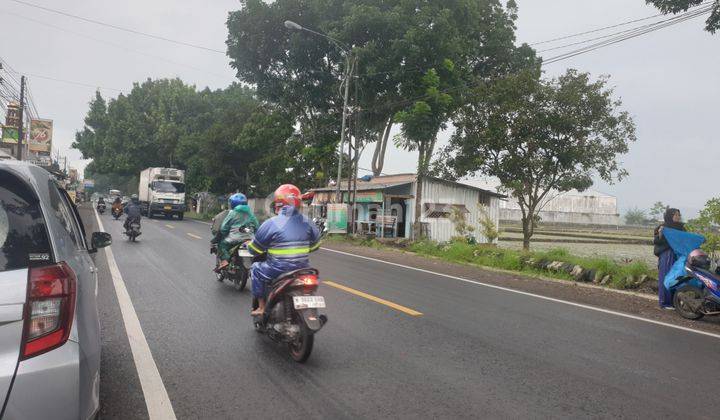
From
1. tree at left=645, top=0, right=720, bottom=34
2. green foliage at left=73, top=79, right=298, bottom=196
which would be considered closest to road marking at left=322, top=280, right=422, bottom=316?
tree at left=645, top=0, right=720, bottom=34

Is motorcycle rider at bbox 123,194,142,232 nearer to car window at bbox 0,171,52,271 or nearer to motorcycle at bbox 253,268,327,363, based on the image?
motorcycle at bbox 253,268,327,363

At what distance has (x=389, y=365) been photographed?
15.3 feet

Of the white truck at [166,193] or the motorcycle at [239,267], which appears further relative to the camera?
the white truck at [166,193]

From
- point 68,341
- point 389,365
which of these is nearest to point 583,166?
point 389,365

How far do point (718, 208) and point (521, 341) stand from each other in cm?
575

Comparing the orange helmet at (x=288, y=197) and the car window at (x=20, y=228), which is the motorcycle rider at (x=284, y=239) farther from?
the car window at (x=20, y=228)

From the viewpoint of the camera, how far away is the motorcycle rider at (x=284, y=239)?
4.98 metres

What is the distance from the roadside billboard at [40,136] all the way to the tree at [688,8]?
47.6m

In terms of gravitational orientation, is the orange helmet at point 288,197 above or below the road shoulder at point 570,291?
above

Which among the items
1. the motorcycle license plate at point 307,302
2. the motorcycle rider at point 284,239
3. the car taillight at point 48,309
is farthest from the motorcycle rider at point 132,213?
the car taillight at point 48,309

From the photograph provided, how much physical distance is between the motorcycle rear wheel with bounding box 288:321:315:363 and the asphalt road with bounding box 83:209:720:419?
0.11 meters

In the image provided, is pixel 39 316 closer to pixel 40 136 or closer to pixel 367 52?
pixel 367 52

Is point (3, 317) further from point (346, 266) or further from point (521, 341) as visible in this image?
point (346, 266)

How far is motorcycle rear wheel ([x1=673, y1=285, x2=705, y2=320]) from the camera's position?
7.31 metres
